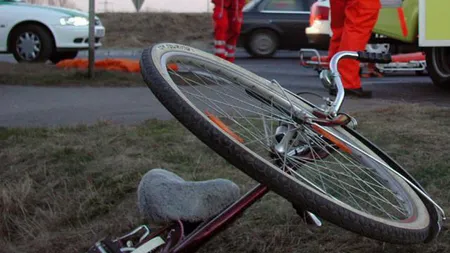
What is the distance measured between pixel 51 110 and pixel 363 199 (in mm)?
4936

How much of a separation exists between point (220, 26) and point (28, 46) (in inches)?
182

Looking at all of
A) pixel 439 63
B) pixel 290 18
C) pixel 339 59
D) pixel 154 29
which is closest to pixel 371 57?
pixel 339 59

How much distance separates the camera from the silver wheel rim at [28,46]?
13.3 metres

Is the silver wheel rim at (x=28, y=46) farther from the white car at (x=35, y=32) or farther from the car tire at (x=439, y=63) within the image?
the car tire at (x=439, y=63)

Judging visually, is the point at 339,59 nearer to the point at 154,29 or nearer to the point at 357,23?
the point at 357,23

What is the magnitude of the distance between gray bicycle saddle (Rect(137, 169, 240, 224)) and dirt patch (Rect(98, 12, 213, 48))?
21.6 m

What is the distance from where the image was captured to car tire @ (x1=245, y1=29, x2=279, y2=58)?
18.9m

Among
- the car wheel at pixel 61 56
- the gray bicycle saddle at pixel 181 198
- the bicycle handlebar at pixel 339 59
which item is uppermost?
the bicycle handlebar at pixel 339 59

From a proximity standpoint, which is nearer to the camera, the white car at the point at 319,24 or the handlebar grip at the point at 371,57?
the handlebar grip at the point at 371,57

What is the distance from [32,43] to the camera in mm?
13453

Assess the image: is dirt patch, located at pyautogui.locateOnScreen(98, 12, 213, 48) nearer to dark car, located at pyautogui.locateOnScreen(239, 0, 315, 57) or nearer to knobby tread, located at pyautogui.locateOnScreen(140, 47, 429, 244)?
dark car, located at pyautogui.locateOnScreen(239, 0, 315, 57)

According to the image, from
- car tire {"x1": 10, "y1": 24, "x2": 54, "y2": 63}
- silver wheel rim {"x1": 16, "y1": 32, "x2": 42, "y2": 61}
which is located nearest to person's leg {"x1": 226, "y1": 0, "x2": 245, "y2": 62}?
car tire {"x1": 10, "y1": 24, "x2": 54, "y2": 63}

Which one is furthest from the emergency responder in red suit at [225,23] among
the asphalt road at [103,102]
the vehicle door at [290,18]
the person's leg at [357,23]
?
the vehicle door at [290,18]

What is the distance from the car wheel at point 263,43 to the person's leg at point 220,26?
350 inches
